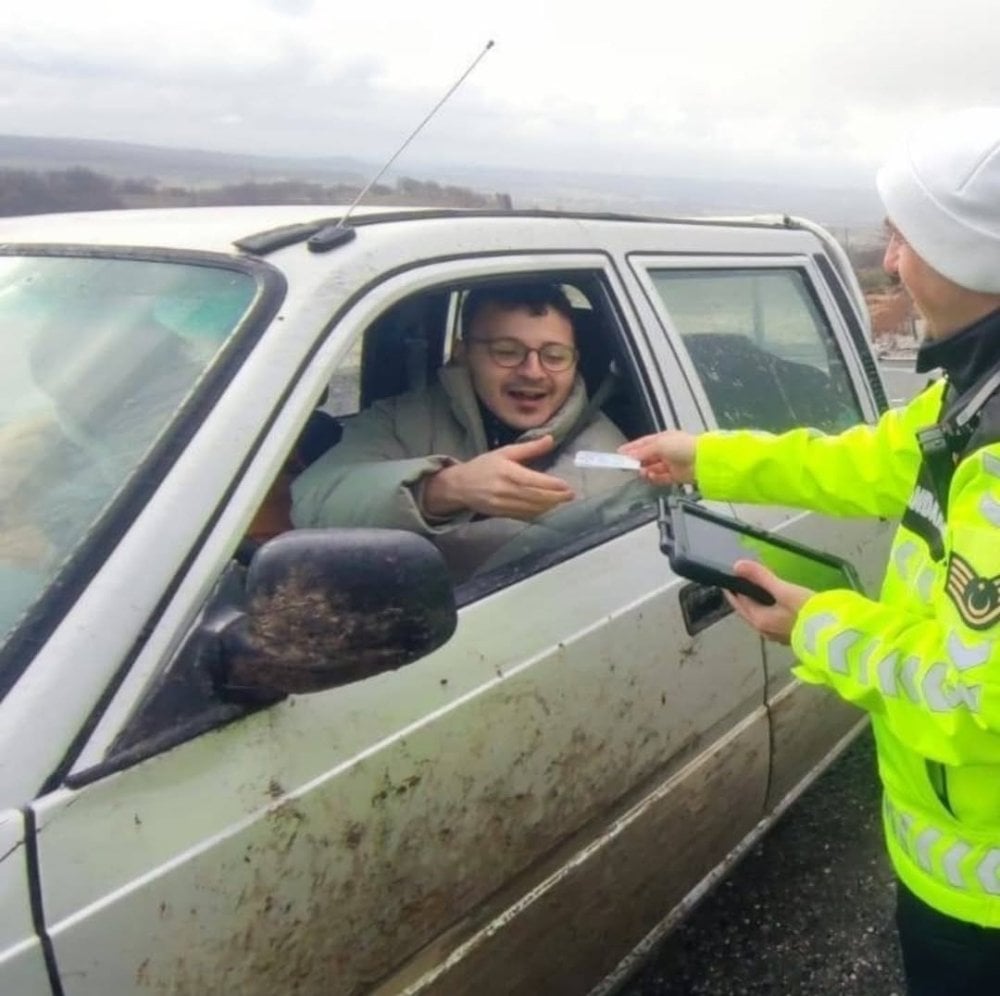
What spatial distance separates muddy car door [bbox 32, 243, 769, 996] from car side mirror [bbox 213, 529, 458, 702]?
0.11m

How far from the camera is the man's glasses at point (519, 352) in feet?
8.66

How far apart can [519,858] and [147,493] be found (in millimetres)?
956

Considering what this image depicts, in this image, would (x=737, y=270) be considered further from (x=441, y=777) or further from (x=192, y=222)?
(x=441, y=777)

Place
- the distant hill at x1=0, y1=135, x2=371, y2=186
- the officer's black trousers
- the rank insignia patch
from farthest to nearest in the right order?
the distant hill at x1=0, y1=135, x2=371, y2=186, the officer's black trousers, the rank insignia patch

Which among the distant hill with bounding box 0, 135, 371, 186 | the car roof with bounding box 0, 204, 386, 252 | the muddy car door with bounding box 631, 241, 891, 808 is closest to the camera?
the car roof with bounding box 0, 204, 386, 252

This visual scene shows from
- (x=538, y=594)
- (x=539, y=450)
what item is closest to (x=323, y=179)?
(x=539, y=450)

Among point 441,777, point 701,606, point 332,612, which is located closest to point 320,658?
point 332,612

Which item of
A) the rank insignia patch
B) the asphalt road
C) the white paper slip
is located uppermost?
the rank insignia patch

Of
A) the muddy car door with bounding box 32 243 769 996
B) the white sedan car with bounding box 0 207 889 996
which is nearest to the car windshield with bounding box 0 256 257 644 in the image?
the white sedan car with bounding box 0 207 889 996

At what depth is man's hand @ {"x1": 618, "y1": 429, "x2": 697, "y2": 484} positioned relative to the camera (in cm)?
238

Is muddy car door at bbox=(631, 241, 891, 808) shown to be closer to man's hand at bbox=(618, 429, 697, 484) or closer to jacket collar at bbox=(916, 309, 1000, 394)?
man's hand at bbox=(618, 429, 697, 484)

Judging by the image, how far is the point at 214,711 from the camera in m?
1.56

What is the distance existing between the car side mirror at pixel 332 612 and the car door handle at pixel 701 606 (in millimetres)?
1019

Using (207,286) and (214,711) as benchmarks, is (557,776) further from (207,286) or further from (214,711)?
(207,286)
